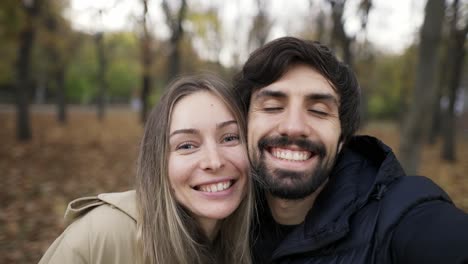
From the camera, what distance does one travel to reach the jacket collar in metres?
1.73

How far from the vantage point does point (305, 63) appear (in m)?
2.03

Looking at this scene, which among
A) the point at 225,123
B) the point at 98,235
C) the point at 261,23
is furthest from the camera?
the point at 261,23

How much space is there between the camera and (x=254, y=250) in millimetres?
2236

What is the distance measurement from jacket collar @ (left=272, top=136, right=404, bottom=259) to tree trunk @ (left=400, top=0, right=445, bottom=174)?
3305 millimetres

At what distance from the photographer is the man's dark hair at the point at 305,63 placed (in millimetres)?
2016

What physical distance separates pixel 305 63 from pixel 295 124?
38cm

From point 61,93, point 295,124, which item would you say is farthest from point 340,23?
point 61,93

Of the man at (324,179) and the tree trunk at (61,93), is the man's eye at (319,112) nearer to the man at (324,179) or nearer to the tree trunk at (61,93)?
the man at (324,179)

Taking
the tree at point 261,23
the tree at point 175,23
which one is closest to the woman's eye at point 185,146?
the tree at point 175,23

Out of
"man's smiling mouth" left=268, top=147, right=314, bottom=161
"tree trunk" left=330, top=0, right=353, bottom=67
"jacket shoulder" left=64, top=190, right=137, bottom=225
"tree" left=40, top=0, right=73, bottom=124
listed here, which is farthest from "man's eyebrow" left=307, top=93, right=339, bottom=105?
"tree" left=40, top=0, right=73, bottom=124

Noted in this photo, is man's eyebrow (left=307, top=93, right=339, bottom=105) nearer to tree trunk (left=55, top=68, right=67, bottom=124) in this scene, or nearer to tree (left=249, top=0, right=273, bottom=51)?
tree (left=249, top=0, right=273, bottom=51)

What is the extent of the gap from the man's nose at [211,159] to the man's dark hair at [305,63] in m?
0.42

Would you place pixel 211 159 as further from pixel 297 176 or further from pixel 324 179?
pixel 324 179

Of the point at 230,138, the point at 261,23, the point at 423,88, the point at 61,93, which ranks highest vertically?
the point at 261,23
